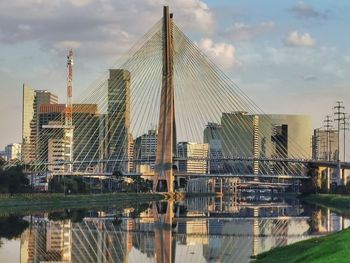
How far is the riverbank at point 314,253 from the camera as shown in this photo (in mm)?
18820

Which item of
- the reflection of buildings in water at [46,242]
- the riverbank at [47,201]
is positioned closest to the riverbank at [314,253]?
the reflection of buildings in water at [46,242]

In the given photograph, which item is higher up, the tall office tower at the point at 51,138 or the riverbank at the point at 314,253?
the tall office tower at the point at 51,138

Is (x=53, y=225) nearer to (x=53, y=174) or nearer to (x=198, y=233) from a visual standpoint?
(x=198, y=233)

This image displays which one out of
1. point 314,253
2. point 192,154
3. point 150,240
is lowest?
point 150,240

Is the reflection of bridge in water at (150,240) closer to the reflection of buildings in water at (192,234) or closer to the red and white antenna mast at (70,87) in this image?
the reflection of buildings in water at (192,234)

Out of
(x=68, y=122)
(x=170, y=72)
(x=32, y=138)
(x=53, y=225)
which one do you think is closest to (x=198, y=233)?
(x=53, y=225)

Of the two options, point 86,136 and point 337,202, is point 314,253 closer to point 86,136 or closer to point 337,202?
point 337,202

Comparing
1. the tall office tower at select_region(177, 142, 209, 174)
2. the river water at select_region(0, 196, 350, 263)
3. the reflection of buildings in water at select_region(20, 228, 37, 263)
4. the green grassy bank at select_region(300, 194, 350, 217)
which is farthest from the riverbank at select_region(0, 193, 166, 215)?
the tall office tower at select_region(177, 142, 209, 174)

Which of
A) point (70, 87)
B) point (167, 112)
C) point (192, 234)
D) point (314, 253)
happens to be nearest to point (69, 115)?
point (70, 87)

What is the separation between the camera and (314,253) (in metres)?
22.3

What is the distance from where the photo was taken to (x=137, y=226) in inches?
1742

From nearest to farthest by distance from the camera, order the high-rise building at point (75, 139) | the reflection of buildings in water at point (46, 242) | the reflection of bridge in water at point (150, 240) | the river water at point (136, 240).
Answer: the reflection of buildings in water at point (46, 242) → the river water at point (136, 240) → the reflection of bridge in water at point (150, 240) → the high-rise building at point (75, 139)

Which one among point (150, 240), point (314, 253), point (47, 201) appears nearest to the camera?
point (314, 253)

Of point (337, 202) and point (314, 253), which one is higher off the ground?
point (314, 253)
